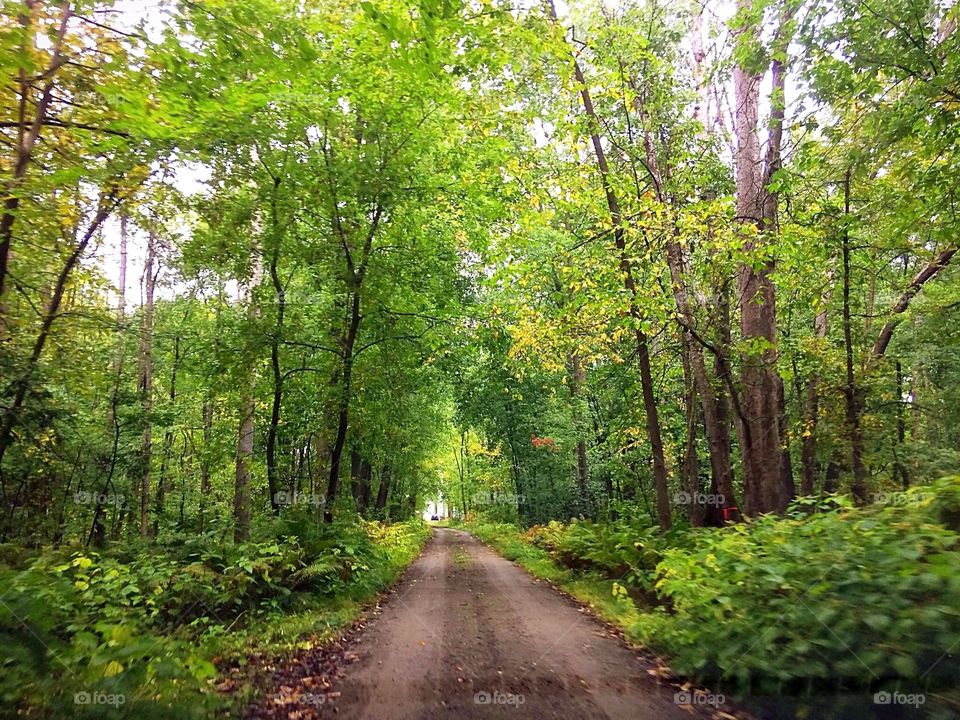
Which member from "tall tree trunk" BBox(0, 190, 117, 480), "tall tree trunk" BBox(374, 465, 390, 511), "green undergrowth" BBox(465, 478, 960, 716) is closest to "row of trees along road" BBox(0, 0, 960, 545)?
"tall tree trunk" BBox(0, 190, 117, 480)

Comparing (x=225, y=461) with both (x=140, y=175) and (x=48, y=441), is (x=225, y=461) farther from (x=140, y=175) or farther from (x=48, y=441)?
(x=140, y=175)

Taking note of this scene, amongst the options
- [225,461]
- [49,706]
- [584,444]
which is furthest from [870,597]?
[584,444]

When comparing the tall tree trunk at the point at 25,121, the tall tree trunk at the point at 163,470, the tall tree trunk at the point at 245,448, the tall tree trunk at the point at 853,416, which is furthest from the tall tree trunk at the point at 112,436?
the tall tree trunk at the point at 853,416

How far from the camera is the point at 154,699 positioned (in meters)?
3.83

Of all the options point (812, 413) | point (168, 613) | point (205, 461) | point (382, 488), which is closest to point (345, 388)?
point (205, 461)

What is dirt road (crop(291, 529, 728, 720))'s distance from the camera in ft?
15.1

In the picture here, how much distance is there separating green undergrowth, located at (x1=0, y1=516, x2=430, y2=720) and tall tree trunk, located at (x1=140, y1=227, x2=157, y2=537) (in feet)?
20.5

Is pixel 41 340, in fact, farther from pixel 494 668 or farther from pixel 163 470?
pixel 163 470

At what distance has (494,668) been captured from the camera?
5.75 m

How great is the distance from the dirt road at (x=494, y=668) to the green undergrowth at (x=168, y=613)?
100 cm

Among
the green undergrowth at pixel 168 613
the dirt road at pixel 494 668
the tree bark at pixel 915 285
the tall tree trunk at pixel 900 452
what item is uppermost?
the tree bark at pixel 915 285

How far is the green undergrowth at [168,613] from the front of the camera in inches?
142

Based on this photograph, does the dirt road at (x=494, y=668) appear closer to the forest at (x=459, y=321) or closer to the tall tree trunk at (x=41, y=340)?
the forest at (x=459, y=321)

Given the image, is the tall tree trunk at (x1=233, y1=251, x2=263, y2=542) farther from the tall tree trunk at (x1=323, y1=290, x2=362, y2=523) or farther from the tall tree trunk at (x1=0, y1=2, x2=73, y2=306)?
the tall tree trunk at (x1=0, y1=2, x2=73, y2=306)
